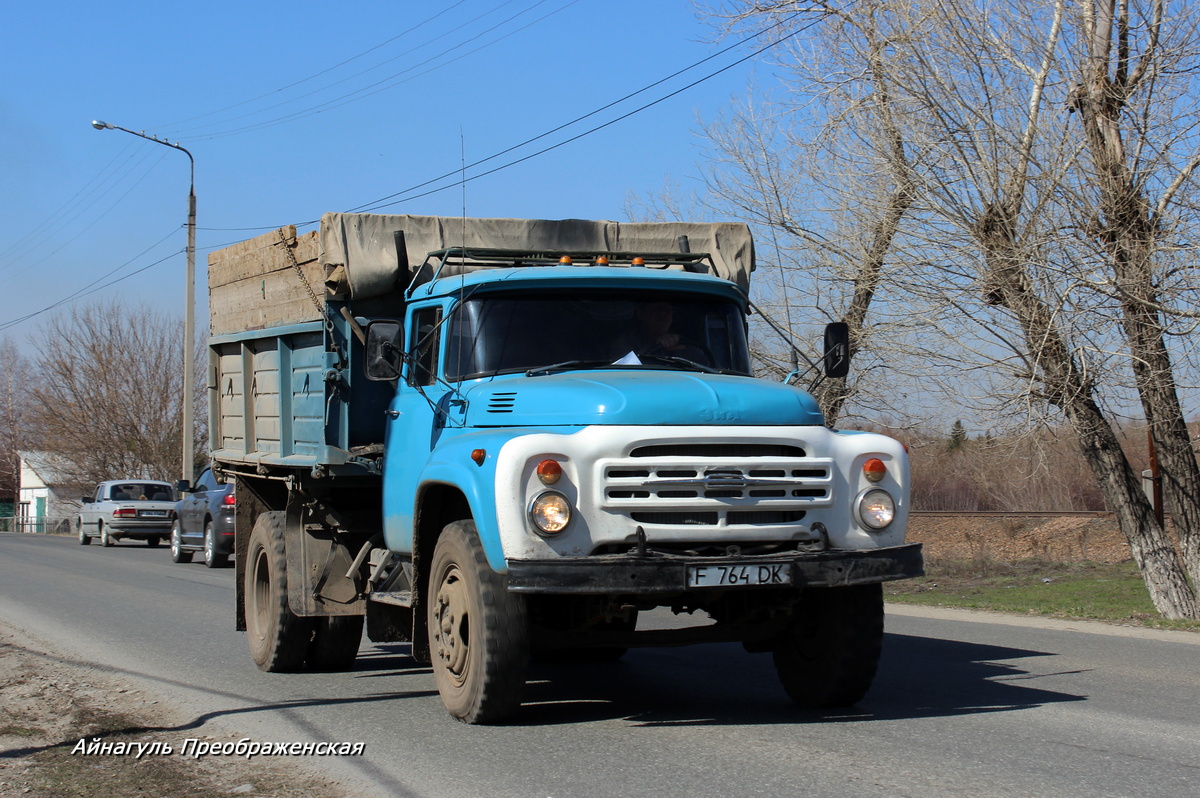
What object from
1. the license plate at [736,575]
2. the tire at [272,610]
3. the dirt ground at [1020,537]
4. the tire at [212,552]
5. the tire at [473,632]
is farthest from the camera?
the dirt ground at [1020,537]

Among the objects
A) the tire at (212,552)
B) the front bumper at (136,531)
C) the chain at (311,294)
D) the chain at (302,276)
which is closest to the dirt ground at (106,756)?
the chain at (311,294)

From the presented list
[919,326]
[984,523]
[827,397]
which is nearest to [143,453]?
[984,523]

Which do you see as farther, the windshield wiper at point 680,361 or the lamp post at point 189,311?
the lamp post at point 189,311

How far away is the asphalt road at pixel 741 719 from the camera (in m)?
5.21

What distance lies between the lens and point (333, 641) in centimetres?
880

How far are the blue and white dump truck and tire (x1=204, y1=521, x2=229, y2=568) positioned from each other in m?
12.3

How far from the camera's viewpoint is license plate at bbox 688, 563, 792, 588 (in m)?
5.86

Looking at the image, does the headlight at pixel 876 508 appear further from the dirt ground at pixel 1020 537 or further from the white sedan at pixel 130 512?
the white sedan at pixel 130 512

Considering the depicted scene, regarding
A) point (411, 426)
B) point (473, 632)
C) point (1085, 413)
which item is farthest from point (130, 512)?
point (473, 632)

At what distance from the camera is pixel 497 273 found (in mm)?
7148

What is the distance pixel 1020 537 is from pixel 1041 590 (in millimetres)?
11452

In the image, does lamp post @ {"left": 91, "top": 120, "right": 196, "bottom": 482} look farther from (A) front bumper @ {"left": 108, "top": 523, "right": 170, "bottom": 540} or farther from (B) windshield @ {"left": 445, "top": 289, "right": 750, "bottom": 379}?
(B) windshield @ {"left": 445, "top": 289, "right": 750, "bottom": 379}

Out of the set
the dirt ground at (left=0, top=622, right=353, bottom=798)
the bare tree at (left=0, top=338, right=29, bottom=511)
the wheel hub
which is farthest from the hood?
the bare tree at (left=0, top=338, right=29, bottom=511)

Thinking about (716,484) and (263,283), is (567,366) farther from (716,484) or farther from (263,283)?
(263,283)
